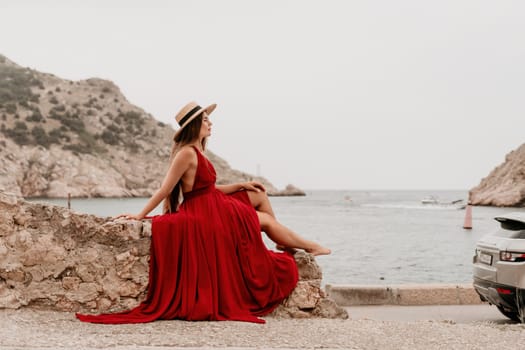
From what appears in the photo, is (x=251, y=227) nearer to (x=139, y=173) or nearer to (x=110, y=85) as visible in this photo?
(x=139, y=173)

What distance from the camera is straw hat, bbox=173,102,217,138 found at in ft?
19.1

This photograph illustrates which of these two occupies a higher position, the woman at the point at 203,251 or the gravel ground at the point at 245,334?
the woman at the point at 203,251

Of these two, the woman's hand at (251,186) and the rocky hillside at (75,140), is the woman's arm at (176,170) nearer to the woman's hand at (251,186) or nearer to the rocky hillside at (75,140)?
the woman's hand at (251,186)

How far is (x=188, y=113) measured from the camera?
19.5 feet

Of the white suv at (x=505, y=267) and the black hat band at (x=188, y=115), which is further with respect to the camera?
the white suv at (x=505, y=267)

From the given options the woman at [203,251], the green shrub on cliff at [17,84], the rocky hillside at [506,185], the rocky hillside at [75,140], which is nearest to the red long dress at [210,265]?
the woman at [203,251]

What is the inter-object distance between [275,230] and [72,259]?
76.6 inches

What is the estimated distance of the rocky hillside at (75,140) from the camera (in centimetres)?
6297

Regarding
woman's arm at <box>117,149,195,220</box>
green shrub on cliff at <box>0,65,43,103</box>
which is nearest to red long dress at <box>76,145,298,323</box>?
woman's arm at <box>117,149,195,220</box>

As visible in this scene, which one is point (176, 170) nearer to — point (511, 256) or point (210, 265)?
point (210, 265)

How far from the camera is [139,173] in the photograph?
75.5 metres

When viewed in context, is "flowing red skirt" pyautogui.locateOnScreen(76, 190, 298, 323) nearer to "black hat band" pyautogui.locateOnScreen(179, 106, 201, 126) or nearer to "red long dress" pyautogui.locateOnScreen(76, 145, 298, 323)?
"red long dress" pyautogui.locateOnScreen(76, 145, 298, 323)

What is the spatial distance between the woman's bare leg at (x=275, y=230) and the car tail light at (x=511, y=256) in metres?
2.26

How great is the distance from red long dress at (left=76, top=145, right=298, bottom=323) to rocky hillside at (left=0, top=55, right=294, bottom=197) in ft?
179
